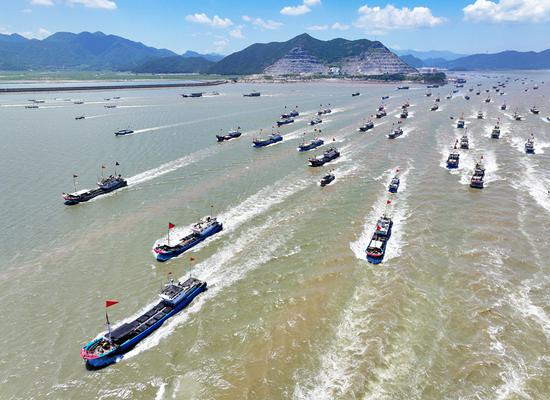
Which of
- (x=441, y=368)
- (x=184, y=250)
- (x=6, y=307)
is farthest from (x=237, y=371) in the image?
(x=6, y=307)

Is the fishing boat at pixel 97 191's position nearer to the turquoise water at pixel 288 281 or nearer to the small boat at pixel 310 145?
the turquoise water at pixel 288 281

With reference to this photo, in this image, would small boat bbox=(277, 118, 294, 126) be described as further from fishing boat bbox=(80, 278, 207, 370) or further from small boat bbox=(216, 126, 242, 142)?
fishing boat bbox=(80, 278, 207, 370)

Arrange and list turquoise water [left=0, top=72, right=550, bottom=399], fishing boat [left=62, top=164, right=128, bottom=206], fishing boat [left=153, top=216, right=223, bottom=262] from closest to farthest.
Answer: turquoise water [left=0, top=72, right=550, bottom=399] < fishing boat [left=153, top=216, right=223, bottom=262] < fishing boat [left=62, top=164, right=128, bottom=206]

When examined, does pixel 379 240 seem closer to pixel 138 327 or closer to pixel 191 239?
pixel 191 239

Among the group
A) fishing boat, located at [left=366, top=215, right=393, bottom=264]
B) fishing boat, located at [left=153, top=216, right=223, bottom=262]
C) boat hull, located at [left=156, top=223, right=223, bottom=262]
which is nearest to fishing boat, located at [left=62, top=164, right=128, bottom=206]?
fishing boat, located at [left=153, top=216, right=223, bottom=262]

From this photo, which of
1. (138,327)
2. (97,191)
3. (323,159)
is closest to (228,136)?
(323,159)

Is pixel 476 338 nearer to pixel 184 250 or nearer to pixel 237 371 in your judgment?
pixel 237 371
